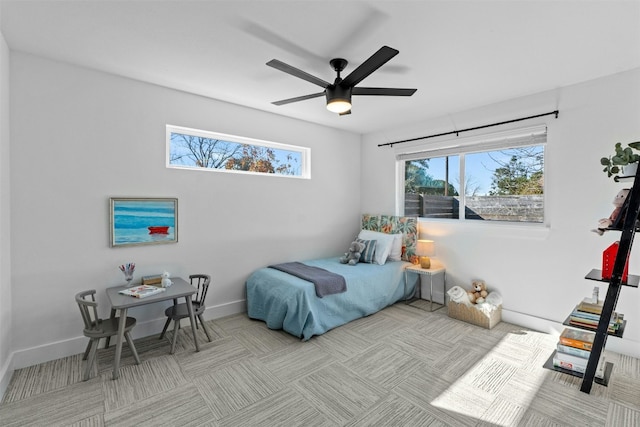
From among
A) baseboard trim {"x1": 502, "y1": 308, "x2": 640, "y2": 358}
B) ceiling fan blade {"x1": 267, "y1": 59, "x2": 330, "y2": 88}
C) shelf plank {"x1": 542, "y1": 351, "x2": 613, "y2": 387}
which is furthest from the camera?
baseboard trim {"x1": 502, "y1": 308, "x2": 640, "y2": 358}

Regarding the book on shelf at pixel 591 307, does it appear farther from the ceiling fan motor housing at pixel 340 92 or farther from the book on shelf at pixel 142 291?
the book on shelf at pixel 142 291

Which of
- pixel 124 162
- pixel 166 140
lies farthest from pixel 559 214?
pixel 124 162

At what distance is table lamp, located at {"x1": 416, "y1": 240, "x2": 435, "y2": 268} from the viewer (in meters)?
3.97

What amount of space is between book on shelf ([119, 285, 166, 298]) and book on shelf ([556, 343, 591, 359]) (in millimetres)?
3348

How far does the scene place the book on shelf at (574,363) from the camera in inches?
90.9

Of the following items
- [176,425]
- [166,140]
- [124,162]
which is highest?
[166,140]

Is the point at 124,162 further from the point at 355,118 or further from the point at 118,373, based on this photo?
the point at 355,118

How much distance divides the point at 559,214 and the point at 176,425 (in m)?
3.78

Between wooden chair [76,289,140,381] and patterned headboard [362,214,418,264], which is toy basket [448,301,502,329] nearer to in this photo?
patterned headboard [362,214,418,264]

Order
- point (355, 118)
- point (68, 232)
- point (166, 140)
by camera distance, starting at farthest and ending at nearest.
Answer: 1. point (355, 118)
2. point (166, 140)
3. point (68, 232)

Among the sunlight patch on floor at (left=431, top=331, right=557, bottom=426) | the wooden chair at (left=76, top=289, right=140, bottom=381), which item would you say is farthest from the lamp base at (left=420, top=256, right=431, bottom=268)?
the wooden chair at (left=76, top=289, right=140, bottom=381)

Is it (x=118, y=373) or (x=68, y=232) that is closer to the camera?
(x=118, y=373)

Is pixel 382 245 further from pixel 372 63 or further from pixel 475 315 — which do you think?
pixel 372 63

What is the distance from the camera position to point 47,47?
240 centimetres
